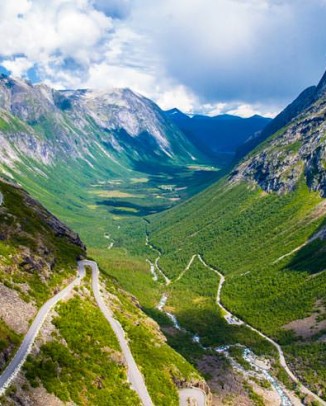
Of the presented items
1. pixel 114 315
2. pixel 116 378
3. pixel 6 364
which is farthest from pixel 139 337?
pixel 6 364

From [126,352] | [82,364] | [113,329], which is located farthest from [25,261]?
[82,364]

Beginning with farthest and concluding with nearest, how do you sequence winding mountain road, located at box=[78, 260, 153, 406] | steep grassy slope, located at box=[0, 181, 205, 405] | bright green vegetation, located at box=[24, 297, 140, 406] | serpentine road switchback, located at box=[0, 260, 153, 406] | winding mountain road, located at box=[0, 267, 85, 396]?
winding mountain road, located at box=[78, 260, 153, 406] → steep grassy slope, located at box=[0, 181, 205, 405] → bright green vegetation, located at box=[24, 297, 140, 406] → serpentine road switchback, located at box=[0, 260, 153, 406] → winding mountain road, located at box=[0, 267, 85, 396]

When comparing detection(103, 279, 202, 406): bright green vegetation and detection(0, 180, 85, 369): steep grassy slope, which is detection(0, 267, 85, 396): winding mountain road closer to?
detection(0, 180, 85, 369): steep grassy slope

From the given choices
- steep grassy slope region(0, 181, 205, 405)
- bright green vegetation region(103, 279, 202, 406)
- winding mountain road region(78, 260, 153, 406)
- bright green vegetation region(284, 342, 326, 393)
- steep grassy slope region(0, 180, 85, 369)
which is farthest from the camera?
bright green vegetation region(284, 342, 326, 393)

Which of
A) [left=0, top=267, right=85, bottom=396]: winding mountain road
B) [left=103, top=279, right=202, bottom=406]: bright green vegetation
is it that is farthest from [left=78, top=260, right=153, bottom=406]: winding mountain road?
[left=0, top=267, right=85, bottom=396]: winding mountain road

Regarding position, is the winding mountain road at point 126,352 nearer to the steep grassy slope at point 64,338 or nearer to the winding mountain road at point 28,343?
the steep grassy slope at point 64,338

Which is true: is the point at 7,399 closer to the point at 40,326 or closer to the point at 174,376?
the point at 40,326
